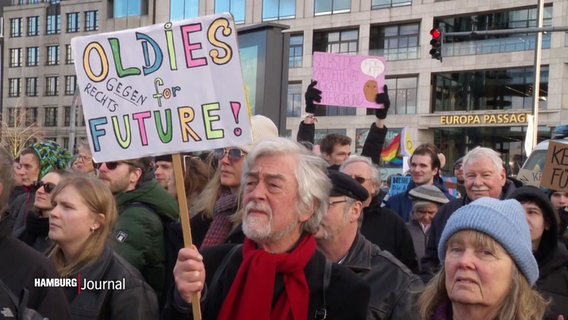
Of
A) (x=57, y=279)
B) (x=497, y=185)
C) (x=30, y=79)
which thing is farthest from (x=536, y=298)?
(x=30, y=79)

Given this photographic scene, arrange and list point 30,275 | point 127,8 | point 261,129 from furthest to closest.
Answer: point 127,8
point 261,129
point 30,275

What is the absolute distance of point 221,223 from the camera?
3.95 m

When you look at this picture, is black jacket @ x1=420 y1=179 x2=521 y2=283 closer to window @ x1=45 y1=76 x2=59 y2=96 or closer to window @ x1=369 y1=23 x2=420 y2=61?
window @ x1=369 y1=23 x2=420 y2=61

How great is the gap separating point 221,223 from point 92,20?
191ft

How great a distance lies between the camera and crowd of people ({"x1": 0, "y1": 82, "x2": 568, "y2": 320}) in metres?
2.68

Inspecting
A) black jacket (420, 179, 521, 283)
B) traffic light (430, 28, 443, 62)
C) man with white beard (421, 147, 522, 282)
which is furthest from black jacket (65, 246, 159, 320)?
traffic light (430, 28, 443, 62)

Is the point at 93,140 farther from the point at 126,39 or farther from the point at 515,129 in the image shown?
the point at 515,129

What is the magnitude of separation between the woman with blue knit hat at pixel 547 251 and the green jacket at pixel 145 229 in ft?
7.71

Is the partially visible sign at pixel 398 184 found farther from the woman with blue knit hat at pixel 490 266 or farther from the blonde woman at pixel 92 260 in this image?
the woman with blue knit hat at pixel 490 266

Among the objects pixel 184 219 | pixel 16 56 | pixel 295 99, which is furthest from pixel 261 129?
pixel 16 56

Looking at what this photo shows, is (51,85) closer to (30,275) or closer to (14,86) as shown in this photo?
(14,86)

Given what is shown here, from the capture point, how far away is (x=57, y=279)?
287 centimetres

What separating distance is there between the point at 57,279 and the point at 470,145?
33635 mm

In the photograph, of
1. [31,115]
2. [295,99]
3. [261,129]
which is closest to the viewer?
[261,129]
